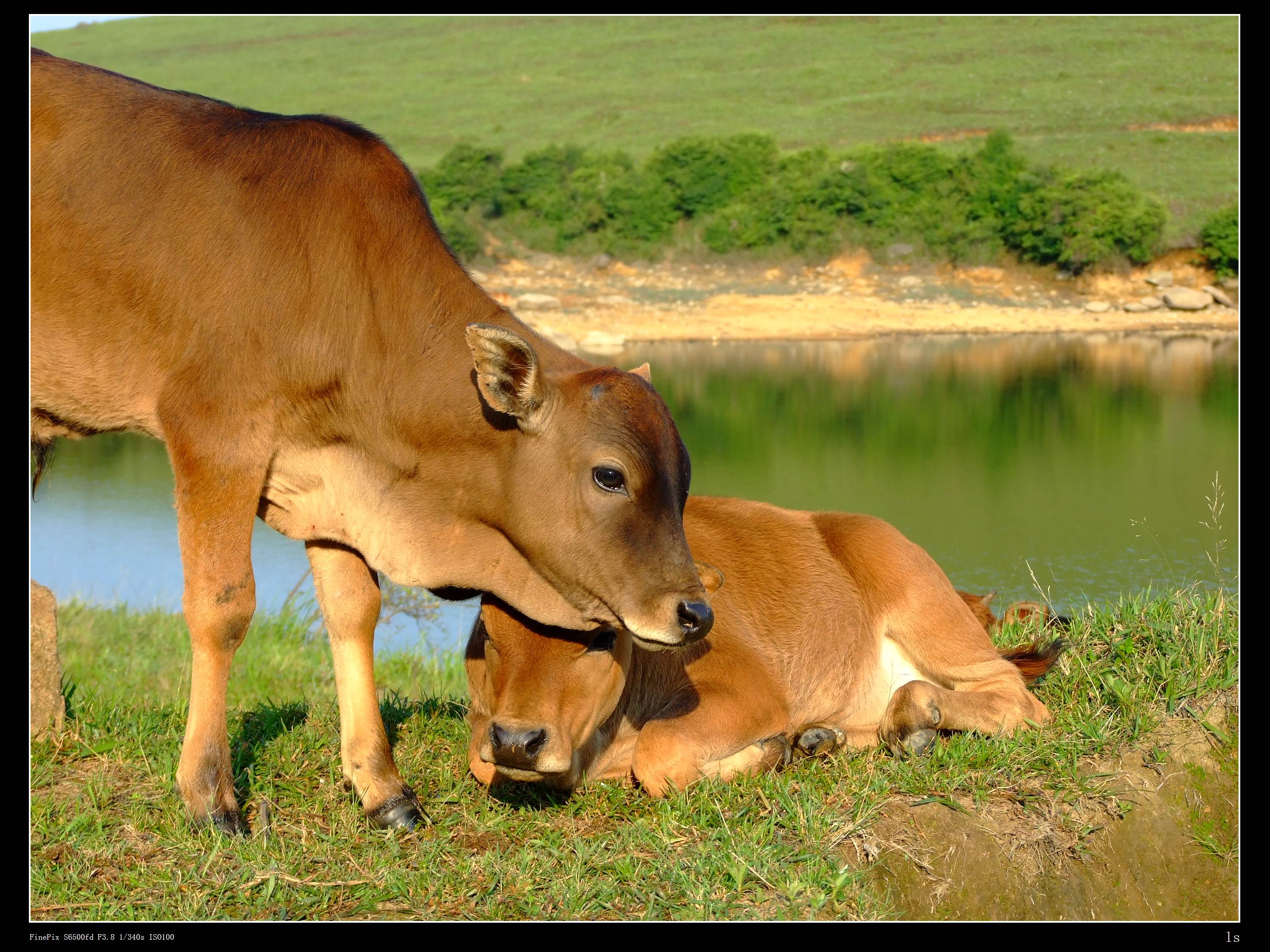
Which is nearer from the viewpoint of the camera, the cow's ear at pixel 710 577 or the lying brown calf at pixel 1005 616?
the cow's ear at pixel 710 577

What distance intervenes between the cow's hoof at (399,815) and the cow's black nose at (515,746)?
592mm

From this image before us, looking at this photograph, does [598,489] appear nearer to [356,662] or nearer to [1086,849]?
[356,662]

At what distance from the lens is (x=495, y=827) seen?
203 inches

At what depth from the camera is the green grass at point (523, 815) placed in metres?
4.55

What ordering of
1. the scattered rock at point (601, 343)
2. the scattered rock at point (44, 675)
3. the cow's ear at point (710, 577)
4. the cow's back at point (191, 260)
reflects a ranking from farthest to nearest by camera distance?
the scattered rock at point (601, 343) < the scattered rock at point (44, 675) < the cow's ear at point (710, 577) < the cow's back at point (191, 260)

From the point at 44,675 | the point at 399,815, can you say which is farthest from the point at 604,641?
the point at 44,675

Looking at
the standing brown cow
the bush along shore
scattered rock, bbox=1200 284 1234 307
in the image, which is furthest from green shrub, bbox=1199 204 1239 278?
the standing brown cow

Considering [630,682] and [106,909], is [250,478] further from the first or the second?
[630,682]

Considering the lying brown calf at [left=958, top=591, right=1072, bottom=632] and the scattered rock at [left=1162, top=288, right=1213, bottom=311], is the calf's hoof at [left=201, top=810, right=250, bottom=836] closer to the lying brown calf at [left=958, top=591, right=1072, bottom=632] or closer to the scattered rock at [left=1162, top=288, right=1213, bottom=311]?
the lying brown calf at [left=958, top=591, right=1072, bottom=632]

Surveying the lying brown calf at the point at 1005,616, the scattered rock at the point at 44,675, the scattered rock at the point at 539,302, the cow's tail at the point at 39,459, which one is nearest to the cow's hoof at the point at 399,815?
the scattered rock at the point at 44,675

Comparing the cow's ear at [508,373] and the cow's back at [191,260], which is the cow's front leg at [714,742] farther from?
the cow's back at [191,260]

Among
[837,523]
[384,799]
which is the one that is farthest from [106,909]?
[837,523]

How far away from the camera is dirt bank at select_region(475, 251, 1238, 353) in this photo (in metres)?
34.3

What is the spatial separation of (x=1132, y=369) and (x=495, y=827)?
26264 mm
